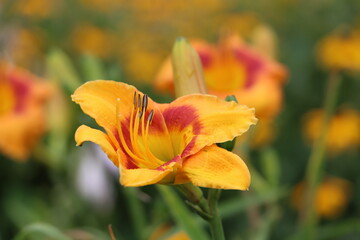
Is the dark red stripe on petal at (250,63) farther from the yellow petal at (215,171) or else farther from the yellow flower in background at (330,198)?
the yellow petal at (215,171)

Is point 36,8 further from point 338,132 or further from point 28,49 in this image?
point 338,132

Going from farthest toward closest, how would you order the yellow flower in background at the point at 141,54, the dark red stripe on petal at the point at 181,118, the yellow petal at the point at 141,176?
the yellow flower in background at the point at 141,54
the dark red stripe on petal at the point at 181,118
the yellow petal at the point at 141,176

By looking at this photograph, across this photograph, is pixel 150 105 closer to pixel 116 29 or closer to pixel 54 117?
pixel 54 117

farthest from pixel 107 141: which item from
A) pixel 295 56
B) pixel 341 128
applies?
pixel 295 56

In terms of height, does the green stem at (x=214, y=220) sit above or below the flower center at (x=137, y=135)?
below

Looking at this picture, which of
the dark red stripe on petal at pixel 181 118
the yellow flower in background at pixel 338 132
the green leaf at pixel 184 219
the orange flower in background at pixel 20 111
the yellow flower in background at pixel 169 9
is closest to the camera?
→ the dark red stripe on petal at pixel 181 118

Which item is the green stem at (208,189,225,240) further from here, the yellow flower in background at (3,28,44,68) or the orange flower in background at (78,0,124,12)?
the orange flower in background at (78,0,124,12)

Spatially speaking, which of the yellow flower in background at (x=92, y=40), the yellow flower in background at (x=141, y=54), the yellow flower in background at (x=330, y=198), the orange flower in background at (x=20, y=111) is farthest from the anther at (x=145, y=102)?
the yellow flower in background at (x=92, y=40)

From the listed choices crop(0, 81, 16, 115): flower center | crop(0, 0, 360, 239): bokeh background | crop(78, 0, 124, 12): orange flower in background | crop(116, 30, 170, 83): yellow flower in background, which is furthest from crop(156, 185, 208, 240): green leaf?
crop(78, 0, 124, 12): orange flower in background

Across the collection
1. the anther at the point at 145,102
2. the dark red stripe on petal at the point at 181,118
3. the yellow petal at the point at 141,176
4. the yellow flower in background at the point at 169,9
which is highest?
the anther at the point at 145,102
